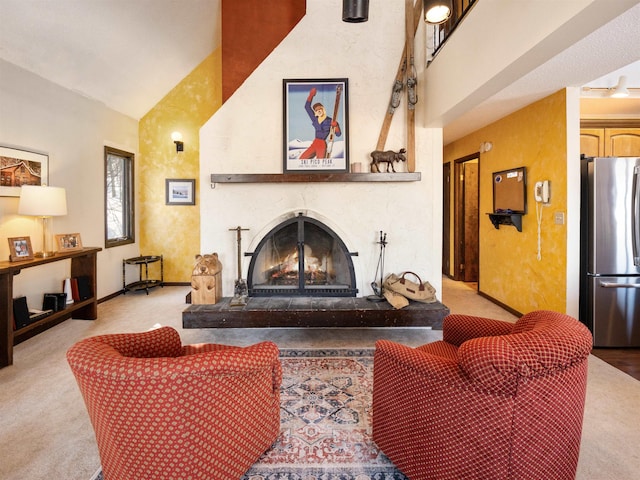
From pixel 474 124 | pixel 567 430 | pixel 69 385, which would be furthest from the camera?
pixel 474 124

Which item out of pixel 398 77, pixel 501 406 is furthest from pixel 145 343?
pixel 398 77

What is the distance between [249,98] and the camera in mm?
3625

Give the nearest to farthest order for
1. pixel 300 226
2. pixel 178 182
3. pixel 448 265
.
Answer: pixel 300 226 < pixel 178 182 < pixel 448 265

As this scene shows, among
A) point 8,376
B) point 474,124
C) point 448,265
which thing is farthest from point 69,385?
point 448,265

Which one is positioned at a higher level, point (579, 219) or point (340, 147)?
point (340, 147)

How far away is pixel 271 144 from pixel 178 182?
265 centimetres

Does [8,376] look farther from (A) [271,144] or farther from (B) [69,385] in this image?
(A) [271,144]

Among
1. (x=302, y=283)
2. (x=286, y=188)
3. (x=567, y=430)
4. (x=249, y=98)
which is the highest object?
(x=249, y=98)

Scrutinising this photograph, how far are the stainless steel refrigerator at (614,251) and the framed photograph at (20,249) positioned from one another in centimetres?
511

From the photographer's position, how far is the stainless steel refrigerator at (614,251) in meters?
3.06

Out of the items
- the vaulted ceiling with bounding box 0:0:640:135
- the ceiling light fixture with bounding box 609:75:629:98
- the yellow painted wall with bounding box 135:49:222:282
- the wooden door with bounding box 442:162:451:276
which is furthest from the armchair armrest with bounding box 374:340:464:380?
the wooden door with bounding box 442:162:451:276

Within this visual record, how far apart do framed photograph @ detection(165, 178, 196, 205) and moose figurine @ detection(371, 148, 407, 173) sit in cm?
328

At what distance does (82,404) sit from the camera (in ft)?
7.47

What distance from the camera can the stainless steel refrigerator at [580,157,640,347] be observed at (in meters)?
3.06
